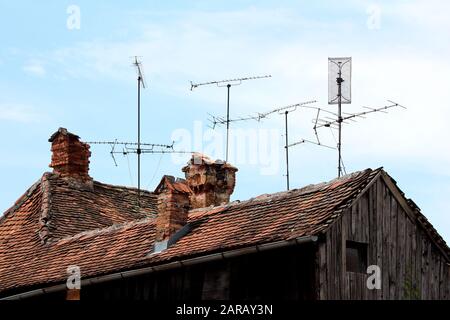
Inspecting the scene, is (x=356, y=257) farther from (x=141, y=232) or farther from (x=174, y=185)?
(x=141, y=232)

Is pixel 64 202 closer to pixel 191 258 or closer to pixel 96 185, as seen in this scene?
pixel 96 185

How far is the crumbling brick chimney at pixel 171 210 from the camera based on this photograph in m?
34.3

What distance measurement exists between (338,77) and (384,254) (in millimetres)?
6225

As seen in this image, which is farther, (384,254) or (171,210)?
(171,210)

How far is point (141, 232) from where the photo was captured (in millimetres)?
36125

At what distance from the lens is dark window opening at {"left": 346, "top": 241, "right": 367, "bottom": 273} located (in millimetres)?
31969

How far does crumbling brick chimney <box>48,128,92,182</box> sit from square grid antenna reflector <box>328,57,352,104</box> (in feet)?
26.6

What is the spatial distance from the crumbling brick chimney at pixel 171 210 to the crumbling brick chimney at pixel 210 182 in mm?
7046

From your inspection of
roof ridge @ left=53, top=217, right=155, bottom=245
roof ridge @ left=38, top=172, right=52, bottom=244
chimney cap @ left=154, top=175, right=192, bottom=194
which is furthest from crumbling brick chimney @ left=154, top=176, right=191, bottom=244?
roof ridge @ left=38, top=172, right=52, bottom=244

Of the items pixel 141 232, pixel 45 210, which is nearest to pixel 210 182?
pixel 45 210
